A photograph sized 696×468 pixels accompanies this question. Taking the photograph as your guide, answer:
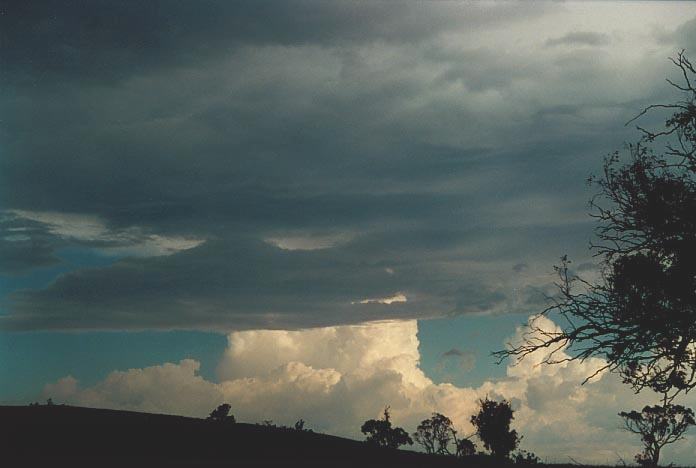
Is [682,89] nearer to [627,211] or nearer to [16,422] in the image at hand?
[627,211]

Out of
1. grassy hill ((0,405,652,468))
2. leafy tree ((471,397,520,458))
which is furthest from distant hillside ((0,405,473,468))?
leafy tree ((471,397,520,458))

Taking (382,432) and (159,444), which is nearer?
(159,444)

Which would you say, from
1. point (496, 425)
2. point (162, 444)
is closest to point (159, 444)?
point (162, 444)

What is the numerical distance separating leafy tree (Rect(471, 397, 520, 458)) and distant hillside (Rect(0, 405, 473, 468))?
46.4m

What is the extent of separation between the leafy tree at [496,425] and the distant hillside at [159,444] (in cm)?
4644

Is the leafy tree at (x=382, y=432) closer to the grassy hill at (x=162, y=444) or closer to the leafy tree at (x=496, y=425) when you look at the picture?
the leafy tree at (x=496, y=425)

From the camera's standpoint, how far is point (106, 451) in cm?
2684

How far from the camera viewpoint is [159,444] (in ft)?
95.7

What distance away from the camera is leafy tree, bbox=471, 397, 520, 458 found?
78.4 meters

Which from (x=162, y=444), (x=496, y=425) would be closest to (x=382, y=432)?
(x=496, y=425)

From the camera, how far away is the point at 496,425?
258ft

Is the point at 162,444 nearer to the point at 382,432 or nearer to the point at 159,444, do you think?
the point at 159,444

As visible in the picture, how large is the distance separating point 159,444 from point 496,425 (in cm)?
5643

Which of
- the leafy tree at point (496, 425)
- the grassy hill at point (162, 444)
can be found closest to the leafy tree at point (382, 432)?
the leafy tree at point (496, 425)
